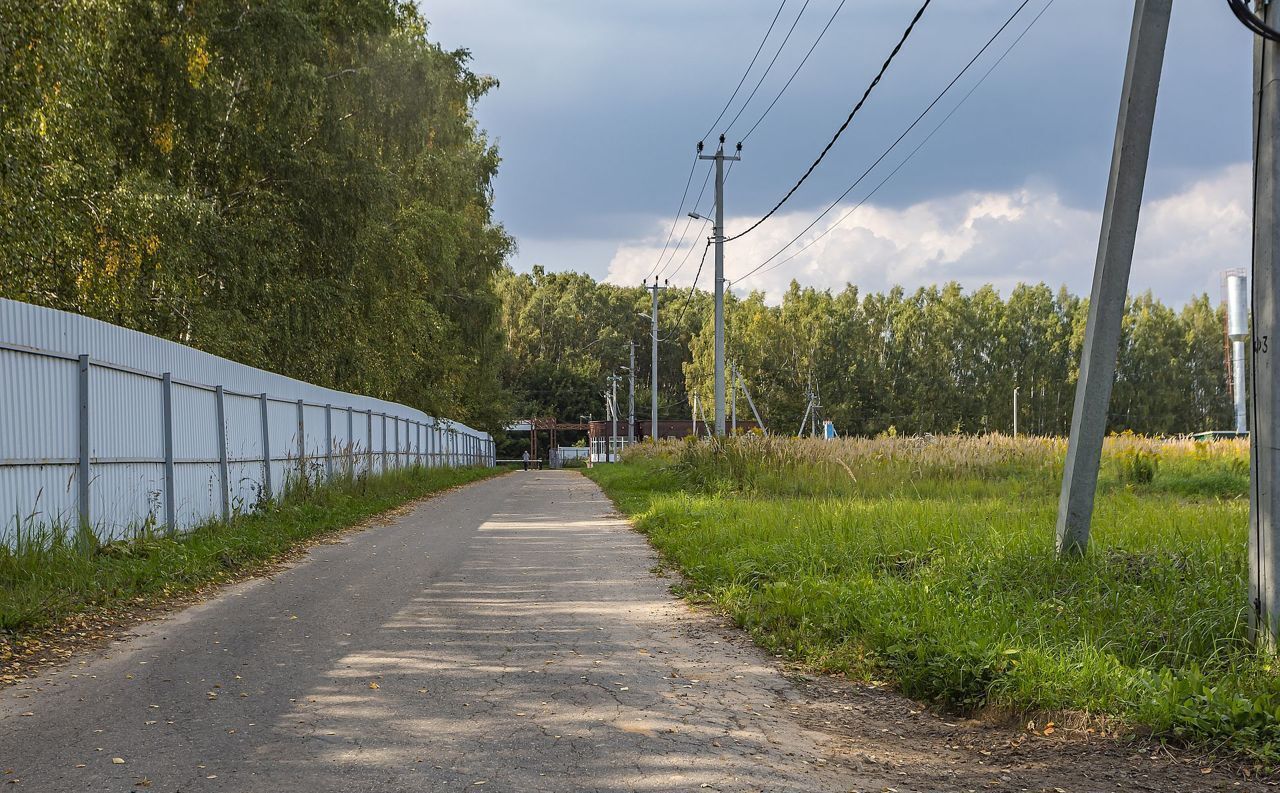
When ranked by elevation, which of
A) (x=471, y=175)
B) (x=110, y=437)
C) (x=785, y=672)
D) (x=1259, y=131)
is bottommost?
(x=785, y=672)

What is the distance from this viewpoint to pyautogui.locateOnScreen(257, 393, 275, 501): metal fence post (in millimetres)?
15445

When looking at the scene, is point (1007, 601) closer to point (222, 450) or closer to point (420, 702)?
point (420, 702)

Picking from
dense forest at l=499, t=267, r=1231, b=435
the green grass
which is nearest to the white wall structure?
the green grass

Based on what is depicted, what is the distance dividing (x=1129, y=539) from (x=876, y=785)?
5.91m

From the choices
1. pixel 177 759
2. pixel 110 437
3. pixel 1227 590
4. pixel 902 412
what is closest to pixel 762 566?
pixel 1227 590

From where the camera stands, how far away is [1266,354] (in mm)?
5531

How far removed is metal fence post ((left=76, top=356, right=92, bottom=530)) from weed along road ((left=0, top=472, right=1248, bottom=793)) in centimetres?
208

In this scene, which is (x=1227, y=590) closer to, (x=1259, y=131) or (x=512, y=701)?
(x=1259, y=131)

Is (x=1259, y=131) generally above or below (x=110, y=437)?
above

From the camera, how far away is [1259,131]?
5.61m

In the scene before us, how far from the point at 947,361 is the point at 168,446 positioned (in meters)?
81.2

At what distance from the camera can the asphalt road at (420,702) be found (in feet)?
13.4

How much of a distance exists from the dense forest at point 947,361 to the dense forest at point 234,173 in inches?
2120

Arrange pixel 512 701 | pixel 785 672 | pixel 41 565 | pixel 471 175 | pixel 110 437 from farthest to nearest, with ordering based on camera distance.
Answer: pixel 471 175
pixel 110 437
pixel 41 565
pixel 785 672
pixel 512 701
